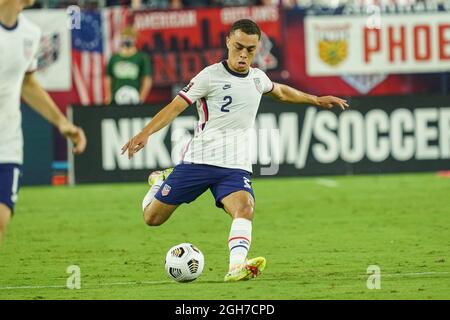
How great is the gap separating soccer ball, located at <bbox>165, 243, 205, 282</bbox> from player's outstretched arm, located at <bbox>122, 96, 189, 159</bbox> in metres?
0.98

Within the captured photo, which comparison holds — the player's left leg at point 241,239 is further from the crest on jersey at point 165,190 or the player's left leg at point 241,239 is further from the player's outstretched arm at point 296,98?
the player's outstretched arm at point 296,98

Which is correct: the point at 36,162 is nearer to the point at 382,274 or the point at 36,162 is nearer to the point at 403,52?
the point at 403,52

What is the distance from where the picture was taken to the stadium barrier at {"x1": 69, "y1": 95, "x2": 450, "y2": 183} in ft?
68.4

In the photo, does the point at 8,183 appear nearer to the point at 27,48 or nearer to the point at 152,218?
the point at 27,48

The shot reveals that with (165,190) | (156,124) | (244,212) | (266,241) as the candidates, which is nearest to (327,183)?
(266,241)

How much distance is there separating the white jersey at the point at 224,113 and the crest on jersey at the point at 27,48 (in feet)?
6.81

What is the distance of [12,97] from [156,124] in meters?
1.77

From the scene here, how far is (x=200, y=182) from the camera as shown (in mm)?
10750

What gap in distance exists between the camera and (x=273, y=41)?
24.2 metres

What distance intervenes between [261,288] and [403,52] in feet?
50.8

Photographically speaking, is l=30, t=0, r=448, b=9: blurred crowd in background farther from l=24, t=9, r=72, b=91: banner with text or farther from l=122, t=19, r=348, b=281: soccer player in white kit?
l=122, t=19, r=348, b=281: soccer player in white kit
